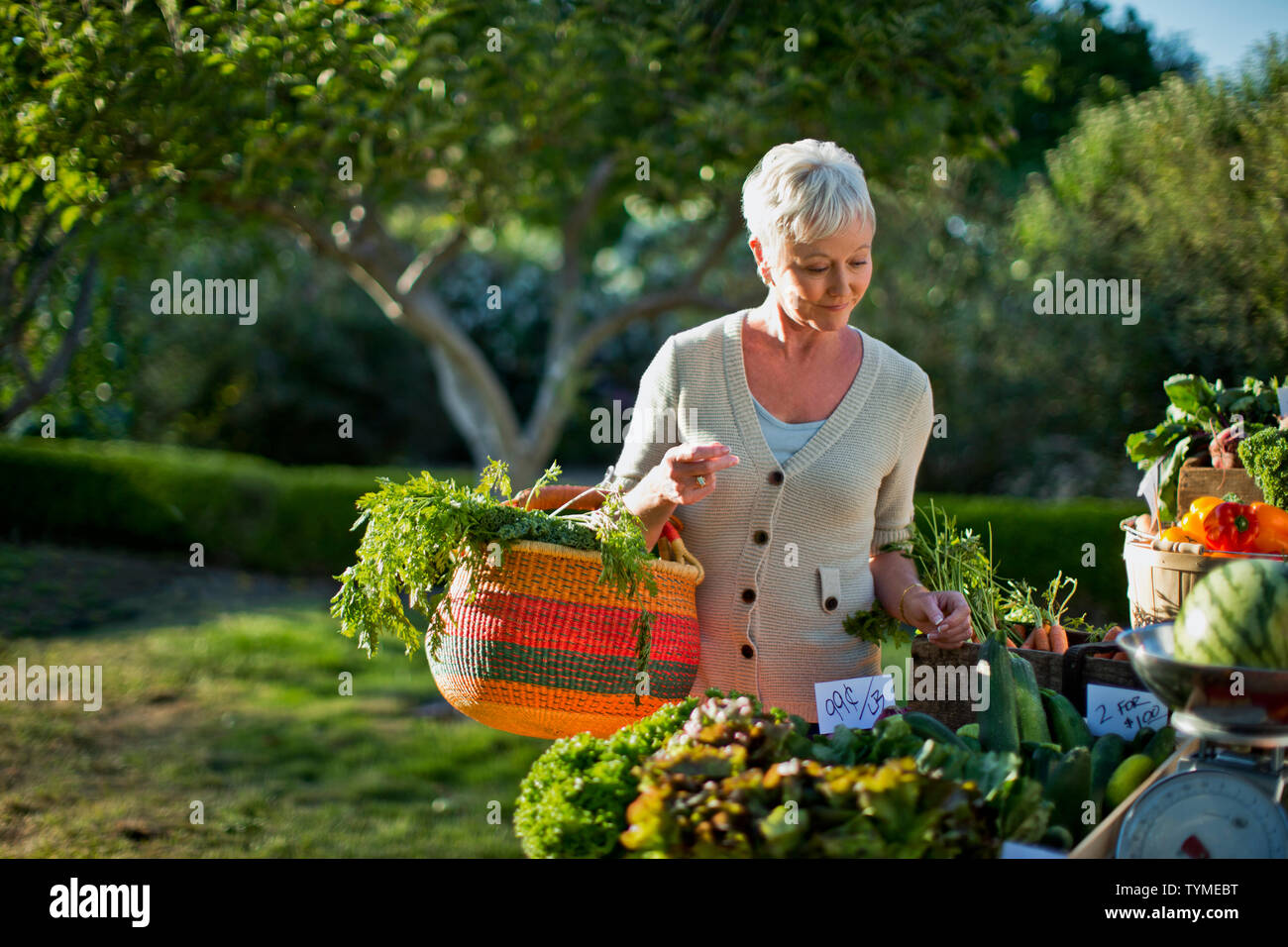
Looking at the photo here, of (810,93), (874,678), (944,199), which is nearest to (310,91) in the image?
(810,93)

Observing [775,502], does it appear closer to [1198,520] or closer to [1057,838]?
[1198,520]

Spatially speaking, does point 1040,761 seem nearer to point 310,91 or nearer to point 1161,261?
point 310,91

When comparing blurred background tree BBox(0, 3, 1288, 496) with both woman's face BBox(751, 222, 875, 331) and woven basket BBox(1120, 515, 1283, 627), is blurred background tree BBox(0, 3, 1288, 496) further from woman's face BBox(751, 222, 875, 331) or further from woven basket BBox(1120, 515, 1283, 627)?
woven basket BBox(1120, 515, 1283, 627)

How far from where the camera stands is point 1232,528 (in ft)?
6.97

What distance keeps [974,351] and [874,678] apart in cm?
892

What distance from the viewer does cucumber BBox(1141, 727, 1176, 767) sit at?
5.92 ft

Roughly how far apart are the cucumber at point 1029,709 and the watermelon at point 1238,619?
43 cm

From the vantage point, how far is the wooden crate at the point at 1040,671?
2.08 m

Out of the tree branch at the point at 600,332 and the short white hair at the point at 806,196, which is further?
the tree branch at the point at 600,332

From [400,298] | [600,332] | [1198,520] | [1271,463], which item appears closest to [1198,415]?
[1271,463]

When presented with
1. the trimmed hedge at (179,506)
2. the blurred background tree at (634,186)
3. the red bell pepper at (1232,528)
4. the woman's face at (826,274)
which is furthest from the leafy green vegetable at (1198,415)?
the trimmed hedge at (179,506)

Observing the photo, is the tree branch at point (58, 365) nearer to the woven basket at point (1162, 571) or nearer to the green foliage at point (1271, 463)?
the woven basket at point (1162, 571)

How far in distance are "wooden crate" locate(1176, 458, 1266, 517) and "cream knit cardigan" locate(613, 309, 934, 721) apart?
633 mm

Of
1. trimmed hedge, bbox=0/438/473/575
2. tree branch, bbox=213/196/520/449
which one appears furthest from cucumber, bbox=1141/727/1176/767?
trimmed hedge, bbox=0/438/473/575
